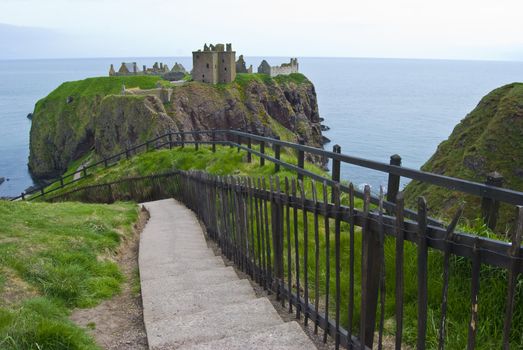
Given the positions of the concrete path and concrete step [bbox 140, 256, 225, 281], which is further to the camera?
concrete step [bbox 140, 256, 225, 281]

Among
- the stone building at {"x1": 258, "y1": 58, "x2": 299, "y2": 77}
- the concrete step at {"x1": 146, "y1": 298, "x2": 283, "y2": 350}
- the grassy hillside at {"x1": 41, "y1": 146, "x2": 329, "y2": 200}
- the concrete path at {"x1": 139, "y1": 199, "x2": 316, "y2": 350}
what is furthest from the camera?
the stone building at {"x1": 258, "y1": 58, "x2": 299, "y2": 77}

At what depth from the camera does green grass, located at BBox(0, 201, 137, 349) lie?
4016 mm

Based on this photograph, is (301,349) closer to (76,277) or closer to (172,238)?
(76,277)

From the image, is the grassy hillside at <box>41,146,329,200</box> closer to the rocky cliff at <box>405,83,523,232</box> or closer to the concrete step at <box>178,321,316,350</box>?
the rocky cliff at <box>405,83,523,232</box>

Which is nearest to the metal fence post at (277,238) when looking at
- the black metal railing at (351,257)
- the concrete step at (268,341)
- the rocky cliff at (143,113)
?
the black metal railing at (351,257)

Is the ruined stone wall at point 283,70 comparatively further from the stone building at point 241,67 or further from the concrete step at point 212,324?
the concrete step at point 212,324

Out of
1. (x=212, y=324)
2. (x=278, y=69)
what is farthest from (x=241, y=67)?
(x=212, y=324)

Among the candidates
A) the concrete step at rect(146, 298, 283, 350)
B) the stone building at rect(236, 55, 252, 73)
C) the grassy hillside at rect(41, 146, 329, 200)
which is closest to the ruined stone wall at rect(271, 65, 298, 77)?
the stone building at rect(236, 55, 252, 73)

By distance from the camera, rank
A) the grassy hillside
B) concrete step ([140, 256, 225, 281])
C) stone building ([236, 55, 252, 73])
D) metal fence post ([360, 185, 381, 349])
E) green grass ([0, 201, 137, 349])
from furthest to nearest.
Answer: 1. stone building ([236, 55, 252, 73])
2. the grassy hillside
3. concrete step ([140, 256, 225, 281])
4. green grass ([0, 201, 137, 349])
5. metal fence post ([360, 185, 381, 349])

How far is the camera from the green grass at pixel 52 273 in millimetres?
4016

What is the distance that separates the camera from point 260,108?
84.9 meters

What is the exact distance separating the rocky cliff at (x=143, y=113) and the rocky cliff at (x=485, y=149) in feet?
168

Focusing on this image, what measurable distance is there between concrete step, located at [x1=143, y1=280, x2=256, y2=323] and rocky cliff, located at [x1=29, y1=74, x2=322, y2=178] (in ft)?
195

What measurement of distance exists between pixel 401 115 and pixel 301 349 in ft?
455
